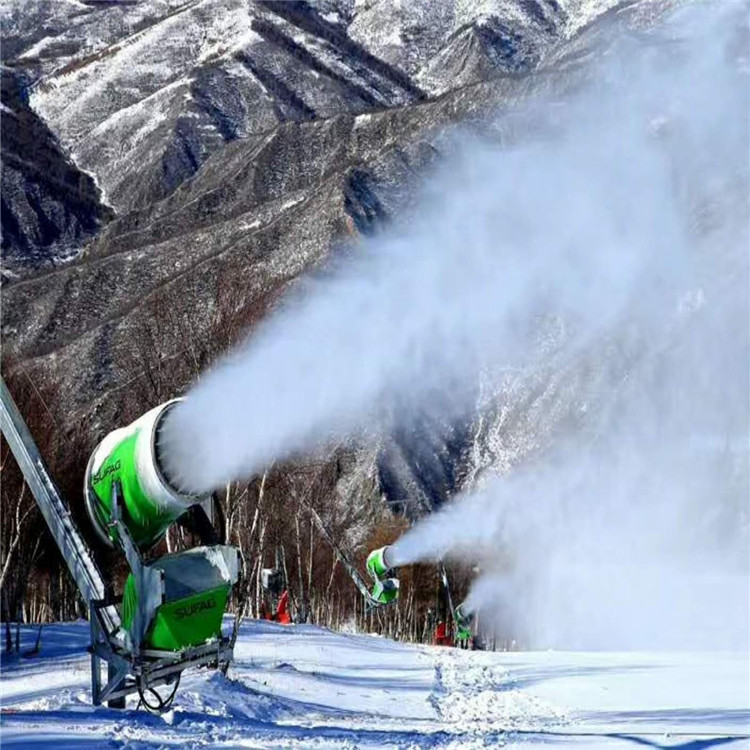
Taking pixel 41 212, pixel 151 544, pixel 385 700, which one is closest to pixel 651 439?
pixel 41 212

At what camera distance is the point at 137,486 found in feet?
34.4

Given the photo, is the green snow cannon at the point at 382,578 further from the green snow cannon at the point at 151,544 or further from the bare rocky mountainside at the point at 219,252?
the green snow cannon at the point at 151,544

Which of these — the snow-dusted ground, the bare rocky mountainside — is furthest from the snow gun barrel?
the bare rocky mountainside

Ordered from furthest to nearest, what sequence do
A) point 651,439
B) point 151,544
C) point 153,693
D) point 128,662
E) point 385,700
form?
point 651,439
point 385,700
point 153,693
point 151,544
point 128,662

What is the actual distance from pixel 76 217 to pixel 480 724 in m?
174

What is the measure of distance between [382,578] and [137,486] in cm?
2341

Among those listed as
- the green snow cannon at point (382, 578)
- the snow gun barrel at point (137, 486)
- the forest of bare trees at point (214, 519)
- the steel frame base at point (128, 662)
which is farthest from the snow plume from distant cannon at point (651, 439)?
the snow gun barrel at point (137, 486)

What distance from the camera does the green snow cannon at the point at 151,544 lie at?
10422 millimetres

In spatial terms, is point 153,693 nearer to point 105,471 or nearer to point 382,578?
point 105,471

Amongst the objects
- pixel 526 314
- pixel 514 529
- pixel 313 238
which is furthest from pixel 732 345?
pixel 313 238

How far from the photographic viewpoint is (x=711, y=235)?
12456cm

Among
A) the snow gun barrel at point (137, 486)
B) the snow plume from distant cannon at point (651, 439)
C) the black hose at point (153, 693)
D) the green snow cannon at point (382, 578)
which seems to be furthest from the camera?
the snow plume from distant cannon at point (651, 439)

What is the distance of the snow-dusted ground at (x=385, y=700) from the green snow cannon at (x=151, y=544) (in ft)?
3.80

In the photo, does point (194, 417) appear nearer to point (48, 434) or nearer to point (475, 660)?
point (475, 660)
